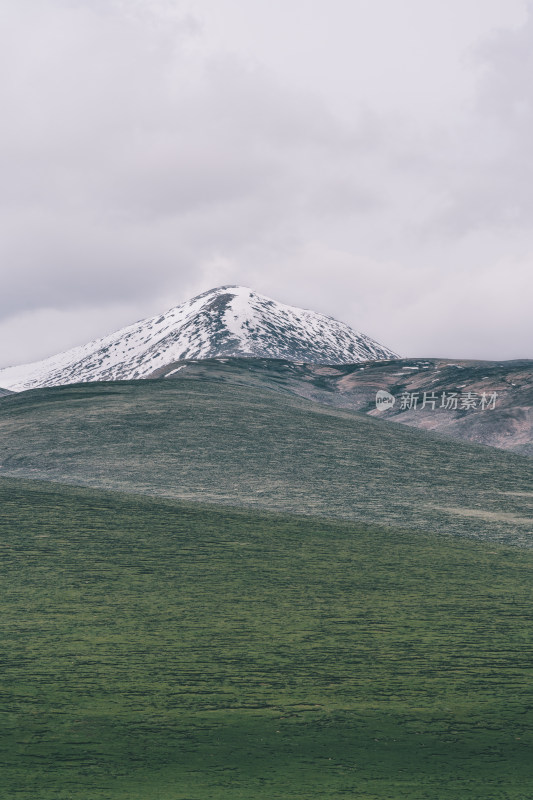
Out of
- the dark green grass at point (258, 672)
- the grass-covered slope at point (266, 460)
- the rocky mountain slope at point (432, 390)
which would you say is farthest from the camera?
the rocky mountain slope at point (432, 390)

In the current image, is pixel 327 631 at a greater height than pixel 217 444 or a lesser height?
lesser

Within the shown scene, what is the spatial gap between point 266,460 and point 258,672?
46.2 meters

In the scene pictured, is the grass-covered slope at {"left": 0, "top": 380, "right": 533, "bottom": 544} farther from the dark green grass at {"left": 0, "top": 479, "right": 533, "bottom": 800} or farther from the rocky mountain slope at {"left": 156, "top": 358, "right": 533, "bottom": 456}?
the rocky mountain slope at {"left": 156, "top": 358, "right": 533, "bottom": 456}

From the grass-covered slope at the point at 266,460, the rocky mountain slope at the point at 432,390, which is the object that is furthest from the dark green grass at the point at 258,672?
the rocky mountain slope at the point at 432,390

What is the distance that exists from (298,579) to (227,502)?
20.8 metres

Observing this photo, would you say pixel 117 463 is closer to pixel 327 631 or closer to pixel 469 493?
pixel 469 493

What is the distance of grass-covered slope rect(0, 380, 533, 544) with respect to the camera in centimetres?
5072

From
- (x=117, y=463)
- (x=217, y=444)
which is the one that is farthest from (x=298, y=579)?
(x=217, y=444)

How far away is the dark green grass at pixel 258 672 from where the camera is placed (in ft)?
43.1

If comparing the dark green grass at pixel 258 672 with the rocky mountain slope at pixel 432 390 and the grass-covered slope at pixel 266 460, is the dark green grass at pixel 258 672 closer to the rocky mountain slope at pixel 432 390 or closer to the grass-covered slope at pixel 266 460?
the grass-covered slope at pixel 266 460

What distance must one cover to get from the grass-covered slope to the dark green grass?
15.6m

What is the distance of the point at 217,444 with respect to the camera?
69.3m

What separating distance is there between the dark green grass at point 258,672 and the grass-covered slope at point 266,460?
15604mm

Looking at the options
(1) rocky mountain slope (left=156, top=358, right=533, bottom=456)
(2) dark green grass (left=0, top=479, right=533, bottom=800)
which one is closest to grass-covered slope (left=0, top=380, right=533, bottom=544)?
(2) dark green grass (left=0, top=479, right=533, bottom=800)
